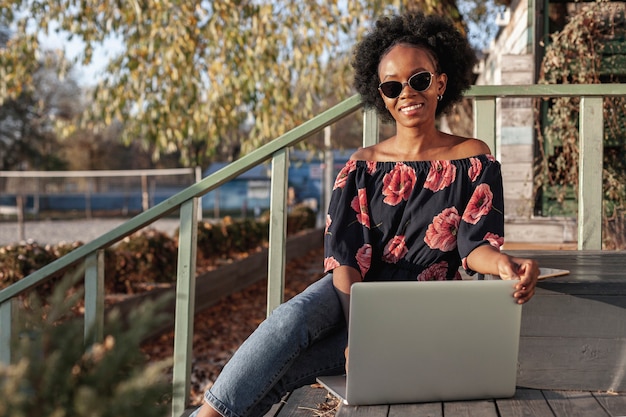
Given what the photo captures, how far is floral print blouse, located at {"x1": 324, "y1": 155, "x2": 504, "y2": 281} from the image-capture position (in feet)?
6.62

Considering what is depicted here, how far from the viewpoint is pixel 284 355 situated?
1839 millimetres

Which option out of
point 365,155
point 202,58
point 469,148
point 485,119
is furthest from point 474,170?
point 202,58

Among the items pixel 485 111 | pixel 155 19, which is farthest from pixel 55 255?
pixel 485 111

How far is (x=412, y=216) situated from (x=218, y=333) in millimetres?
4658

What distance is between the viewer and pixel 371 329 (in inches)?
63.2

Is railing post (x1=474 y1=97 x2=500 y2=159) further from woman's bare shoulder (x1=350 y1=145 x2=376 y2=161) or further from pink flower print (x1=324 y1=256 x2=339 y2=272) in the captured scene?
pink flower print (x1=324 y1=256 x2=339 y2=272)

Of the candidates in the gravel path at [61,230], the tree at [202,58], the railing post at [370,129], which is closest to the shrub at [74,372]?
the railing post at [370,129]

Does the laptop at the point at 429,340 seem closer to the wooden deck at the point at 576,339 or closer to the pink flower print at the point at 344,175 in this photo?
the wooden deck at the point at 576,339

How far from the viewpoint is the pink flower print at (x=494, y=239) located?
6.35 feet

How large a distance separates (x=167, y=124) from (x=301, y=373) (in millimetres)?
5839

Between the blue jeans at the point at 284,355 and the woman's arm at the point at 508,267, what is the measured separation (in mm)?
364

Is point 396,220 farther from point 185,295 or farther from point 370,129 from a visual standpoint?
point 185,295

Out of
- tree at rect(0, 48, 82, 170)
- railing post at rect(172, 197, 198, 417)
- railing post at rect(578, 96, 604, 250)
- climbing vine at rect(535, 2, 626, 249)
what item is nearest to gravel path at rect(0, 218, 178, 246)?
climbing vine at rect(535, 2, 626, 249)

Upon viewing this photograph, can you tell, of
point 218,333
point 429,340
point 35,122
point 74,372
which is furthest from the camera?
point 35,122
